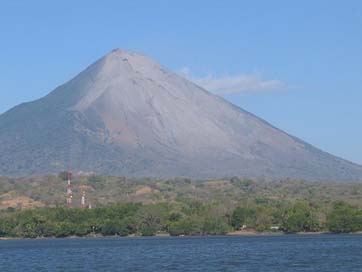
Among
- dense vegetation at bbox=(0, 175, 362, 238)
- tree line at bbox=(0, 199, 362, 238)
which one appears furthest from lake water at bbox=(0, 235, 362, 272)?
tree line at bbox=(0, 199, 362, 238)

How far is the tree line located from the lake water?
13744mm

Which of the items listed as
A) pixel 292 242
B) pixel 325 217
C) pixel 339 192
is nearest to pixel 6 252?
pixel 292 242

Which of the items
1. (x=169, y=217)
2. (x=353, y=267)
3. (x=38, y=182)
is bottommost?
(x=353, y=267)

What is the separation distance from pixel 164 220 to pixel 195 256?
157 feet

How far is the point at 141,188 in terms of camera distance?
621 ft

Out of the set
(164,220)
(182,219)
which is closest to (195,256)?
(182,219)

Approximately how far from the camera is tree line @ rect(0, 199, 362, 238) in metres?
121

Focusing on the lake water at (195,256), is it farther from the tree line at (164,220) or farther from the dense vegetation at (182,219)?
the tree line at (164,220)

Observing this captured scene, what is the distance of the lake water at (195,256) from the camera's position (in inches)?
2697

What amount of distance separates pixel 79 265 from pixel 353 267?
19964 mm

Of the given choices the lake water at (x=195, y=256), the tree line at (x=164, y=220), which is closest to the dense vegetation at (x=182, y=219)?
the tree line at (x=164, y=220)

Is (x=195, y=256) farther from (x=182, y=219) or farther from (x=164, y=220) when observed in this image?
(x=164, y=220)

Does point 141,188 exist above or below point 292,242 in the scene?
above

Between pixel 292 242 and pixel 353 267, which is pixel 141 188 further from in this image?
pixel 353 267
